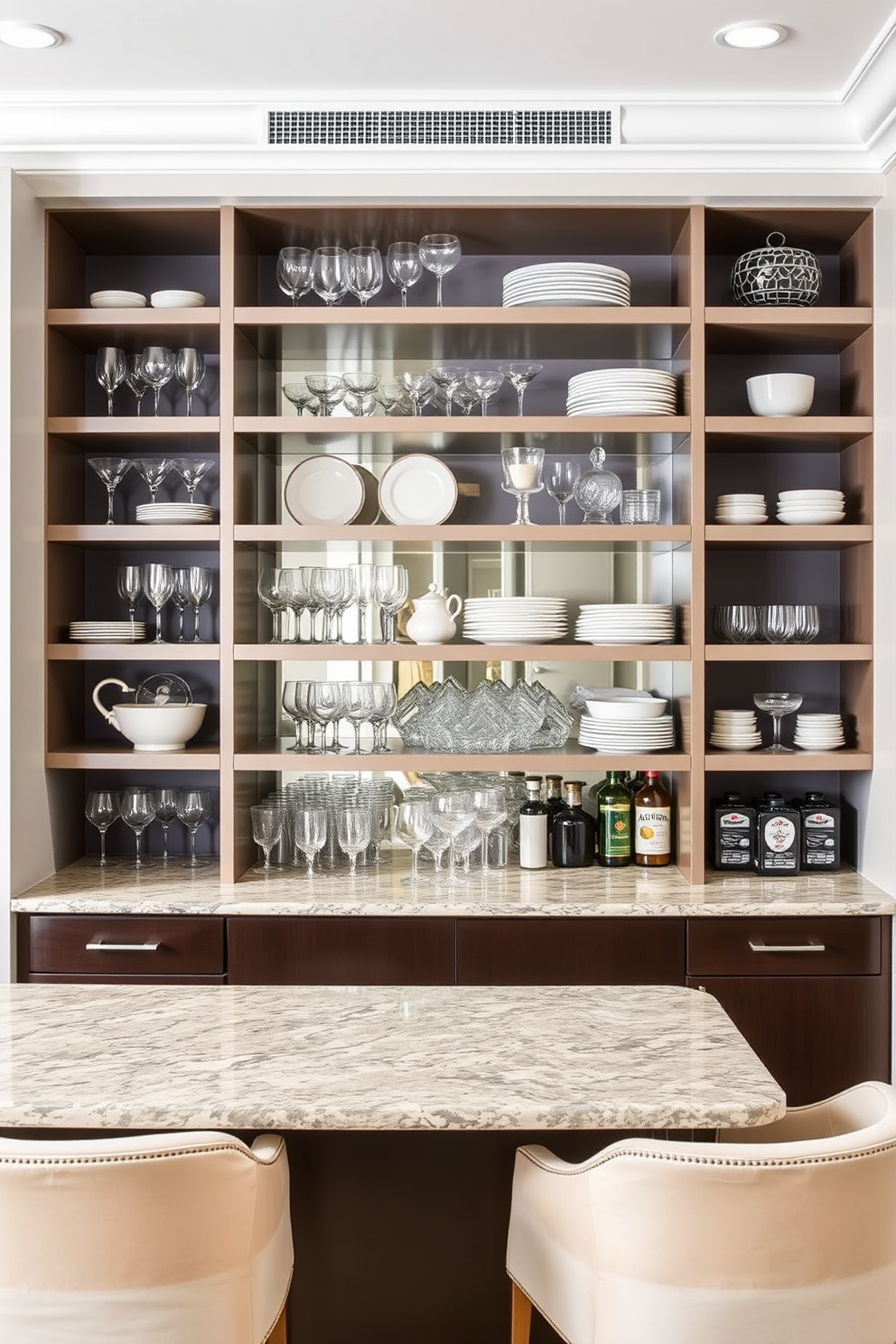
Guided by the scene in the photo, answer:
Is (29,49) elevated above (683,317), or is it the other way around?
(29,49)

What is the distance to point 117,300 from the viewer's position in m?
2.96

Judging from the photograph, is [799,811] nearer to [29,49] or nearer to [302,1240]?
[302,1240]

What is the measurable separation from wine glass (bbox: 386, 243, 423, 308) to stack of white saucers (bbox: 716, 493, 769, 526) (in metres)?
0.98

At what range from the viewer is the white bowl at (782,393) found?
2896 millimetres

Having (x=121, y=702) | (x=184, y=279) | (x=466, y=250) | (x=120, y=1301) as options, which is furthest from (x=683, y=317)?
(x=120, y=1301)

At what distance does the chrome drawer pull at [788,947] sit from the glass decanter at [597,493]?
3.83 ft

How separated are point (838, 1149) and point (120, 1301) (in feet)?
2.74

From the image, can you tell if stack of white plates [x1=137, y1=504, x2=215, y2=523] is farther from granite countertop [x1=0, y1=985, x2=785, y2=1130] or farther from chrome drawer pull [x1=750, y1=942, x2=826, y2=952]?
chrome drawer pull [x1=750, y1=942, x2=826, y2=952]

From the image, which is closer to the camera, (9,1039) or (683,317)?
(9,1039)

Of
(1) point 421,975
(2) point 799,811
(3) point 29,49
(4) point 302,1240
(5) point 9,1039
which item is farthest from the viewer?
(2) point 799,811

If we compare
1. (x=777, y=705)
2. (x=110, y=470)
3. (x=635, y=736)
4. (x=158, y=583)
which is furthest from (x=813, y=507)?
(x=110, y=470)

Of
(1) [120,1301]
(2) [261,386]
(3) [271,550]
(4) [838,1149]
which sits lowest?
(1) [120,1301]

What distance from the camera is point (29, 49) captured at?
2463mm

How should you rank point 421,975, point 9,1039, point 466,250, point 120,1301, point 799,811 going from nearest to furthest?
point 120,1301
point 9,1039
point 421,975
point 799,811
point 466,250
